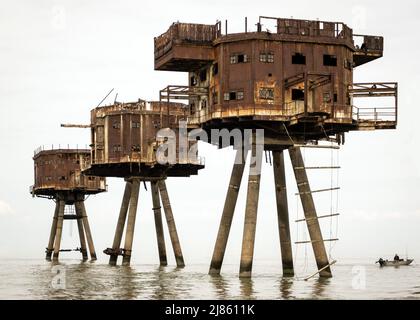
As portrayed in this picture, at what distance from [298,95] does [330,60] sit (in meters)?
2.53

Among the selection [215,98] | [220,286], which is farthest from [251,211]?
[215,98]

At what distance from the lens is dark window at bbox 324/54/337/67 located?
49.3m

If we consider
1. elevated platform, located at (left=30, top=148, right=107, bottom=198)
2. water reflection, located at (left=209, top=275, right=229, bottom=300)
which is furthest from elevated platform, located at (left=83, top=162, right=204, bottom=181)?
water reflection, located at (left=209, top=275, right=229, bottom=300)

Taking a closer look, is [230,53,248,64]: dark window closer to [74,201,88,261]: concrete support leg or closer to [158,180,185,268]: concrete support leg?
[158,180,185,268]: concrete support leg

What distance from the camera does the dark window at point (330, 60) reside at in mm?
49344

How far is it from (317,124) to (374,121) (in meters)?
3.39

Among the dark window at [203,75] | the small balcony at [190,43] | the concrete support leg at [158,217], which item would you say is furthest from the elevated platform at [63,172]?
the small balcony at [190,43]

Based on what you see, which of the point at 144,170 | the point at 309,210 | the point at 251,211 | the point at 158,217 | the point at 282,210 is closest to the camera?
the point at 251,211

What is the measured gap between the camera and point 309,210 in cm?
4944

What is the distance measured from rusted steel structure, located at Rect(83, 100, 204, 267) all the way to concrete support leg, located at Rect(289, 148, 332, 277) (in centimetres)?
1911

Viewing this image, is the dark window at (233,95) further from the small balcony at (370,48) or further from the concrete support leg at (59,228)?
the concrete support leg at (59,228)

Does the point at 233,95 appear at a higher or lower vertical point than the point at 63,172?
higher

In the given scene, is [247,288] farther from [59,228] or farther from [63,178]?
[59,228]
